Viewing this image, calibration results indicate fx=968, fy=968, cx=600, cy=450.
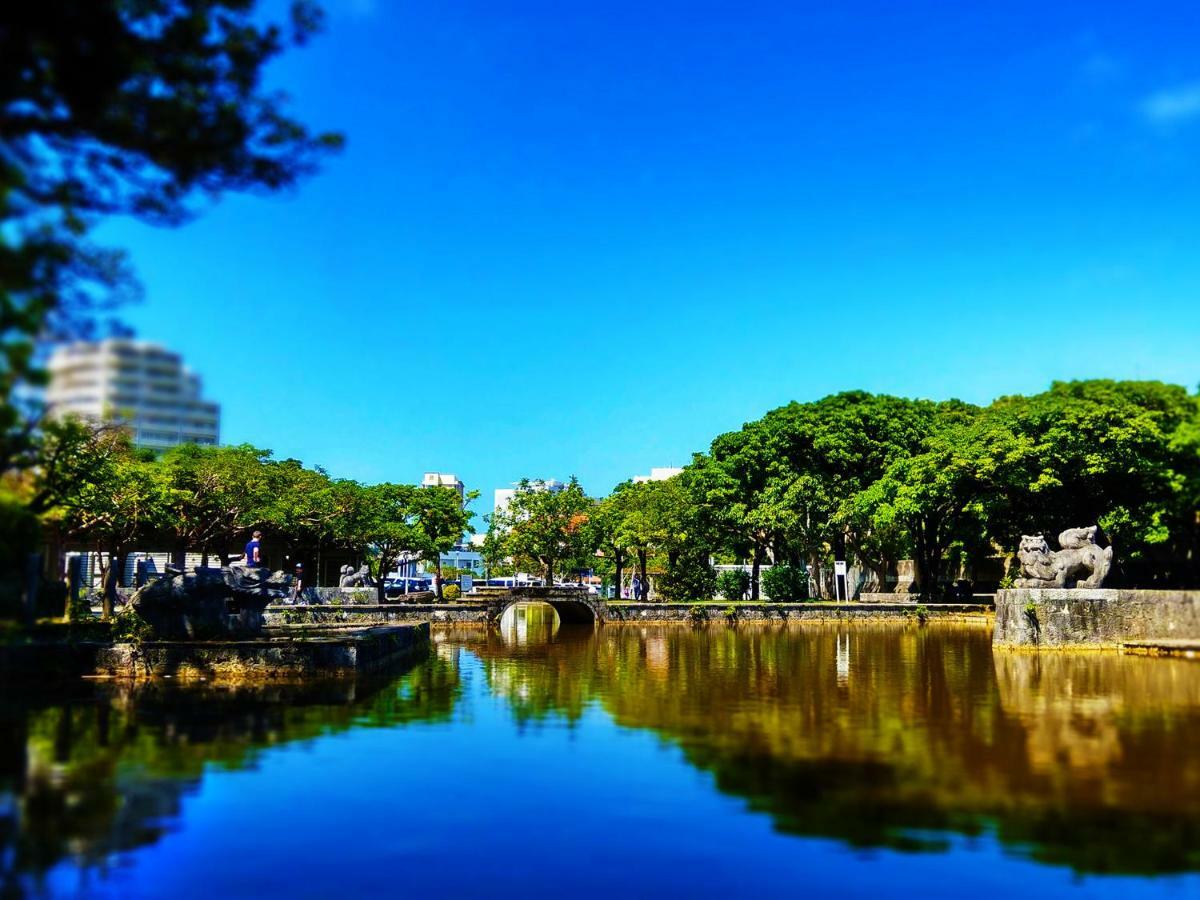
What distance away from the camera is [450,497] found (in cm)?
4888

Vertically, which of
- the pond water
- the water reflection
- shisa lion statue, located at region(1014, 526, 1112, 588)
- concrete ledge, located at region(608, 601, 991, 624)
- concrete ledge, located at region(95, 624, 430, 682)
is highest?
shisa lion statue, located at region(1014, 526, 1112, 588)

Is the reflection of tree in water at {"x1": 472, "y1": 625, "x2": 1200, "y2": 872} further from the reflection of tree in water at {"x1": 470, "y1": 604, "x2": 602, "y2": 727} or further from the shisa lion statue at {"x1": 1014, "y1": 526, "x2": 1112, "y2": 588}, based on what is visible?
the shisa lion statue at {"x1": 1014, "y1": 526, "x2": 1112, "y2": 588}

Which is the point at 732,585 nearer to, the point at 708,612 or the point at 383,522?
the point at 708,612

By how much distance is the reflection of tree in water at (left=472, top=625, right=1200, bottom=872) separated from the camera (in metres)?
8.15

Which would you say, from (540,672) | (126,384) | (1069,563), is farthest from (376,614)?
(126,384)

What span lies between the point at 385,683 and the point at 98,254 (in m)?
13.1

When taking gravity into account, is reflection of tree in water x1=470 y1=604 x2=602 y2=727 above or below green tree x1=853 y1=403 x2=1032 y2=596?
below

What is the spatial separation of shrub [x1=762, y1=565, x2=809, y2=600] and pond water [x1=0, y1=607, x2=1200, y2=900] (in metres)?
30.0

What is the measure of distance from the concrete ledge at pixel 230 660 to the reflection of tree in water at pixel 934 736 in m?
3.39

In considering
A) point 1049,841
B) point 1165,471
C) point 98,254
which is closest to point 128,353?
point 98,254

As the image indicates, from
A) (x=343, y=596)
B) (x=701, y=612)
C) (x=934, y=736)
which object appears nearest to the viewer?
(x=934, y=736)

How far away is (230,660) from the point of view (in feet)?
59.4

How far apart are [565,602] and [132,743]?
30.5 m

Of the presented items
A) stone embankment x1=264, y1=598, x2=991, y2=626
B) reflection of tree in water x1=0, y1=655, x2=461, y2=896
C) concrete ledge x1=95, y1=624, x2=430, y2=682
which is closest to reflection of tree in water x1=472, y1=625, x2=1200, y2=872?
reflection of tree in water x1=0, y1=655, x2=461, y2=896
